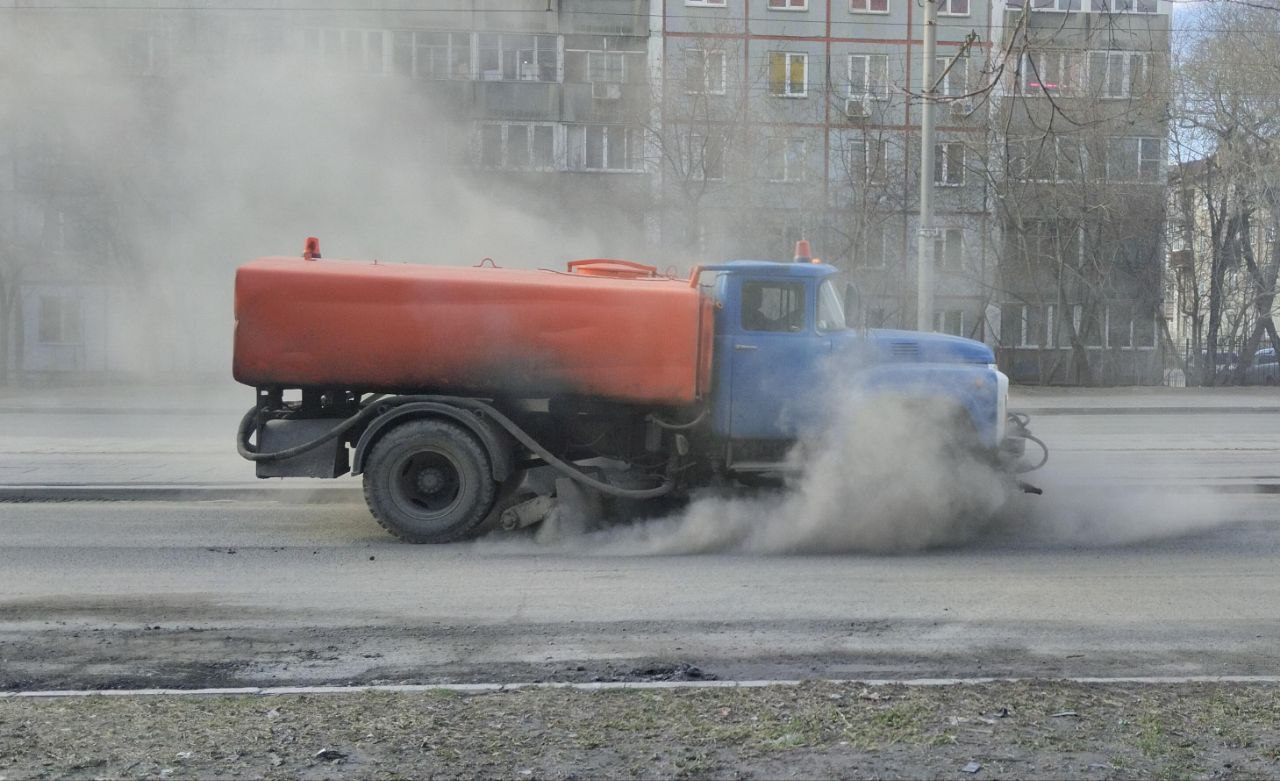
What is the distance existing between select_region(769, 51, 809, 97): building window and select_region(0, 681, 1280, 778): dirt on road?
25.5 m

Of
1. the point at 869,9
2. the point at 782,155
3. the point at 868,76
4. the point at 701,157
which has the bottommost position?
the point at 701,157

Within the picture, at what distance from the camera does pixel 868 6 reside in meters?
38.9

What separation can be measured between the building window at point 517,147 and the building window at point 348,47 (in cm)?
267

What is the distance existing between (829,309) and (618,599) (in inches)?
131

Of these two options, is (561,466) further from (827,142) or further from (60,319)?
(827,142)

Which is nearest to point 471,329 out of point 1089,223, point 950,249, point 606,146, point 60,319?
point 606,146

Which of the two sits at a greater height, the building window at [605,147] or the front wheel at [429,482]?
the building window at [605,147]

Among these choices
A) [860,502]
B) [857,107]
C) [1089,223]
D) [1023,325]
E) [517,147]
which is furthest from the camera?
[1023,325]

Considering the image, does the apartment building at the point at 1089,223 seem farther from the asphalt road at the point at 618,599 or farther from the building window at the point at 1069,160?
the asphalt road at the point at 618,599

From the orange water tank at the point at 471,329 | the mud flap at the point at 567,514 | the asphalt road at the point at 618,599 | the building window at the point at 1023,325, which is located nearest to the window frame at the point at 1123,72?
the building window at the point at 1023,325

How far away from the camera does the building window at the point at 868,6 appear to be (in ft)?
126

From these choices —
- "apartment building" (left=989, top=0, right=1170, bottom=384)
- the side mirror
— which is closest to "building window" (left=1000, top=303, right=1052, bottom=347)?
"apartment building" (left=989, top=0, right=1170, bottom=384)

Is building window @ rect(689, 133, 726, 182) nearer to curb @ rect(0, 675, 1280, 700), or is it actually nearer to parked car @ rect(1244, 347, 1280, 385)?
parked car @ rect(1244, 347, 1280, 385)

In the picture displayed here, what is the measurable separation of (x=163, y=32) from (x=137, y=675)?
10.1m
